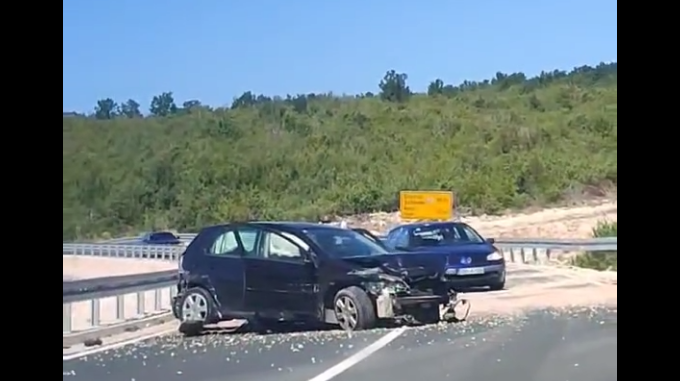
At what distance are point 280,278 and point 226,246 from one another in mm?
247

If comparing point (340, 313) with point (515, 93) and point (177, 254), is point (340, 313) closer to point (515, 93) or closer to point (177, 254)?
point (177, 254)

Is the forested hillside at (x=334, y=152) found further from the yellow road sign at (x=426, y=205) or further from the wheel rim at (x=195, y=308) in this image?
the wheel rim at (x=195, y=308)

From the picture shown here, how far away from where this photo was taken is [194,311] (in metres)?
4.79

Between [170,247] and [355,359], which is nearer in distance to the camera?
[355,359]

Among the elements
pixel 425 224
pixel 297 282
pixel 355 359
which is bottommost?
pixel 355 359

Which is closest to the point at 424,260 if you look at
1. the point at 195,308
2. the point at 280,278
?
the point at 280,278

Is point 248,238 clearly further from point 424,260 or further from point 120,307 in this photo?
point 424,260

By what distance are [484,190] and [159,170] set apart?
1297mm

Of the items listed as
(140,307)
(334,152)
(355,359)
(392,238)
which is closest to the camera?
(355,359)

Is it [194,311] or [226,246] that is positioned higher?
[226,246]

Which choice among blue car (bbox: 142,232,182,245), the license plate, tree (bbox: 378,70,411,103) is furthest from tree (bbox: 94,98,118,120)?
the license plate
